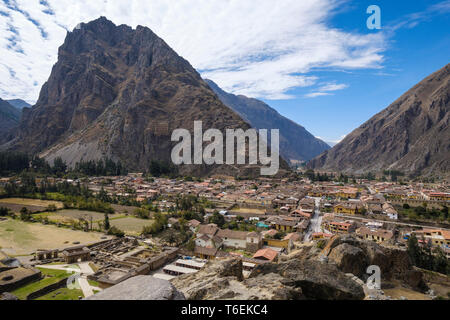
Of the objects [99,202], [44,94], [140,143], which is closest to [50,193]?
[99,202]

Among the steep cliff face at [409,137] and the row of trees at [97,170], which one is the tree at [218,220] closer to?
the row of trees at [97,170]

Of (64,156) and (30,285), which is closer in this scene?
(30,285)

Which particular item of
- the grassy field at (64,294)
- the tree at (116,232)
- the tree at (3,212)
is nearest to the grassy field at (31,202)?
the tree at (3,212)

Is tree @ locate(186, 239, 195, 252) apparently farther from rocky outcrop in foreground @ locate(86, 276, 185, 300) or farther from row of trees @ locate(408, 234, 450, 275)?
rocky outcrop in foreground @ locate(86, 276, 185, 300)

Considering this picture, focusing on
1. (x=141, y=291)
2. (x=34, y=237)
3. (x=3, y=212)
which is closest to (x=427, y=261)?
(x=141, y=291)

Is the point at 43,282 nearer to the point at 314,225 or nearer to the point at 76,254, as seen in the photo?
the point at 76,254
